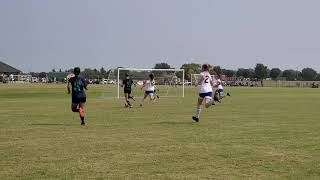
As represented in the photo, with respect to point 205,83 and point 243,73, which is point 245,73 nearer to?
point 243,73

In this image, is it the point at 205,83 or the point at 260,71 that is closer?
the point at 205,83

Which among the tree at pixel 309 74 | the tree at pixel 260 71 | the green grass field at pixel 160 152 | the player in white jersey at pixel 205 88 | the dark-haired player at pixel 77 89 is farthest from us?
the tree at pixel 260 71

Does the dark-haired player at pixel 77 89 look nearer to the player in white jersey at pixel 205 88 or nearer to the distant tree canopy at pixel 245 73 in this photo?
the player in white jersey at pixel 205 88

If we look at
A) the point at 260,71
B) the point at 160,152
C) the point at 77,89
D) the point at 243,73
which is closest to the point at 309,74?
the point at 260,71

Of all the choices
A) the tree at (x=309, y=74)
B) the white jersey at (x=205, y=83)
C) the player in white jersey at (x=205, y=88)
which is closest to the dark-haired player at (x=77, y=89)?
the player in white jersey at (x=205, y=88)

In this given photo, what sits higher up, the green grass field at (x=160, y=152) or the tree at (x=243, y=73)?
the tree at (x=243, y=73)

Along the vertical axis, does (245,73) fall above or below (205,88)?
above

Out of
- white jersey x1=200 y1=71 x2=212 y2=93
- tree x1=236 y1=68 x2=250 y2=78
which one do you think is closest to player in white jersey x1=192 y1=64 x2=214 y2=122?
white jersey x1=200 y1=71 x2=212 y2=93

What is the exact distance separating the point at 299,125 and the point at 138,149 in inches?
301

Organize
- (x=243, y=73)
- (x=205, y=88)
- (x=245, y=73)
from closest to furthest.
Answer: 1. (x=205, y=88)
2. (x=245, y=73)
3. (x=243, y=73)

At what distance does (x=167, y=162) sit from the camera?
32.6 feet

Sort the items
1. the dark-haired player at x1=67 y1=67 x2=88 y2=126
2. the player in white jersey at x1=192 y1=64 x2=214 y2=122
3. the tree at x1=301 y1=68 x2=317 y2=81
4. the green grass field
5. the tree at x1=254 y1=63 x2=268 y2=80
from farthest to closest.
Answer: the tree at x1=254 y1=63 x2=268 y2=80 < the tree at x1=301 y1=68 x2=317 y2=81 < the player in white jersey at x1=192 y1=64 x2=214 y2=122 < the dark-haired player at x1=67 y1=67 x2=88 y2=126 < the green grass field

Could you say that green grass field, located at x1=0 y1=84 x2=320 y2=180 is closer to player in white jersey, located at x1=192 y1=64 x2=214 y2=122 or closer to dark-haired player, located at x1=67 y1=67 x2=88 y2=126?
dark-haired player, located at x1=67 y1=67 x2=88 y2=126

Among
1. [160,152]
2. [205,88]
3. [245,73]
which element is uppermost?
[245,73]
